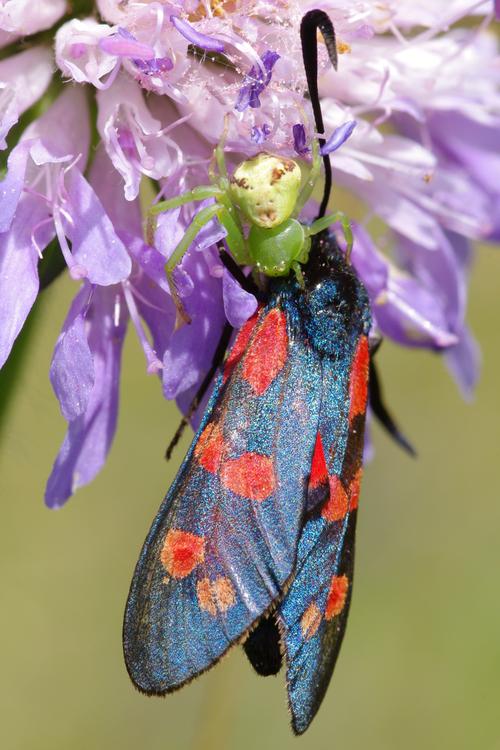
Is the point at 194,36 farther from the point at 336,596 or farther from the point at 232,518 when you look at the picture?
the point at 336,596

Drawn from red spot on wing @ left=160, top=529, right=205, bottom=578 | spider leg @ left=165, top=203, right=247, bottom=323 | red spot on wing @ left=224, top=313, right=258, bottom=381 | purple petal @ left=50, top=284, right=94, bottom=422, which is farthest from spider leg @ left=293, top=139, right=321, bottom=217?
red spot on wing @ left=160, top=529, right=205, bottom=578

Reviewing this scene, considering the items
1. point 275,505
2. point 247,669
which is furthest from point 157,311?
point 247,669

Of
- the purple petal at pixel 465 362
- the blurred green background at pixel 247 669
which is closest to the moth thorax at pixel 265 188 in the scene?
the purple petal at pixel 465 362

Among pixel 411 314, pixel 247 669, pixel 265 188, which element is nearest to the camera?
pixel 265 188

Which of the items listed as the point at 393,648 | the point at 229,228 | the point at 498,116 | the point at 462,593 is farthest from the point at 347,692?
the point at 229,228

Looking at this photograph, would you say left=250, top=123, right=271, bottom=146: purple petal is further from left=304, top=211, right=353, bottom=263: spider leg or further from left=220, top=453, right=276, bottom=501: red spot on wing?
left=220, top=453, right=276, bottom=501: red spot on wing
